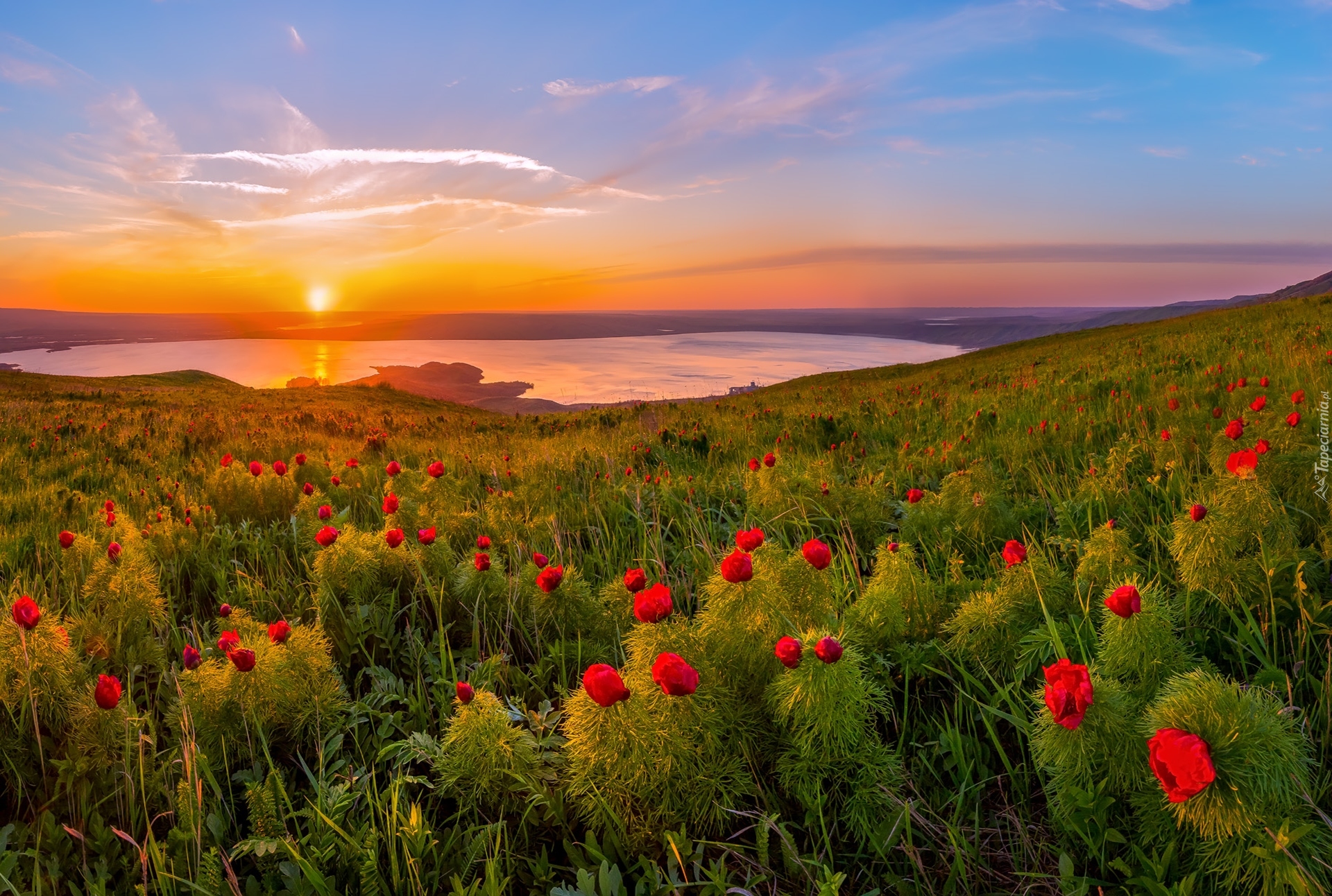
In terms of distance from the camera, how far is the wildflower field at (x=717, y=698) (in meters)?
1.89

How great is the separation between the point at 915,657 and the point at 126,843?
2.80 metres

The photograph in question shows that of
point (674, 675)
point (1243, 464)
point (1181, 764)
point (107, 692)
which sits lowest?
point (107, 692)

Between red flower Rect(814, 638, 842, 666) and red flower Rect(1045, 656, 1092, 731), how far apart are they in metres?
0.51

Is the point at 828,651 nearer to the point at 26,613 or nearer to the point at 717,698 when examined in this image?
the point at 717,698

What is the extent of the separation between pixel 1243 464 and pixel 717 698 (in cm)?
249

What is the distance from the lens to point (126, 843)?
2250 mm

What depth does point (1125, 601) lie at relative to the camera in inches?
80.7

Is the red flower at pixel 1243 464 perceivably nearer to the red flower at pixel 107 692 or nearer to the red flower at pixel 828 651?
the red flower at pixel 828 651

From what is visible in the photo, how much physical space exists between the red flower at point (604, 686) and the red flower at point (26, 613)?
2.20m

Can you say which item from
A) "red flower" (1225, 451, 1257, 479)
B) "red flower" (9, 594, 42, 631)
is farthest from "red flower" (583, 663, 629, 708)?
"red flower" (1225, 451, 1257, 479)

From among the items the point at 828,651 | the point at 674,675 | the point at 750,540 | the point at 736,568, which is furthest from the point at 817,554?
the point at 674,675

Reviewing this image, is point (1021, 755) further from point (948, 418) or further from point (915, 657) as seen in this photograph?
point (948, 418)

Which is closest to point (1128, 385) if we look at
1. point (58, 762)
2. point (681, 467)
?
point (681, 467)

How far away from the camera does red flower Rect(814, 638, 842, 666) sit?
188cm
